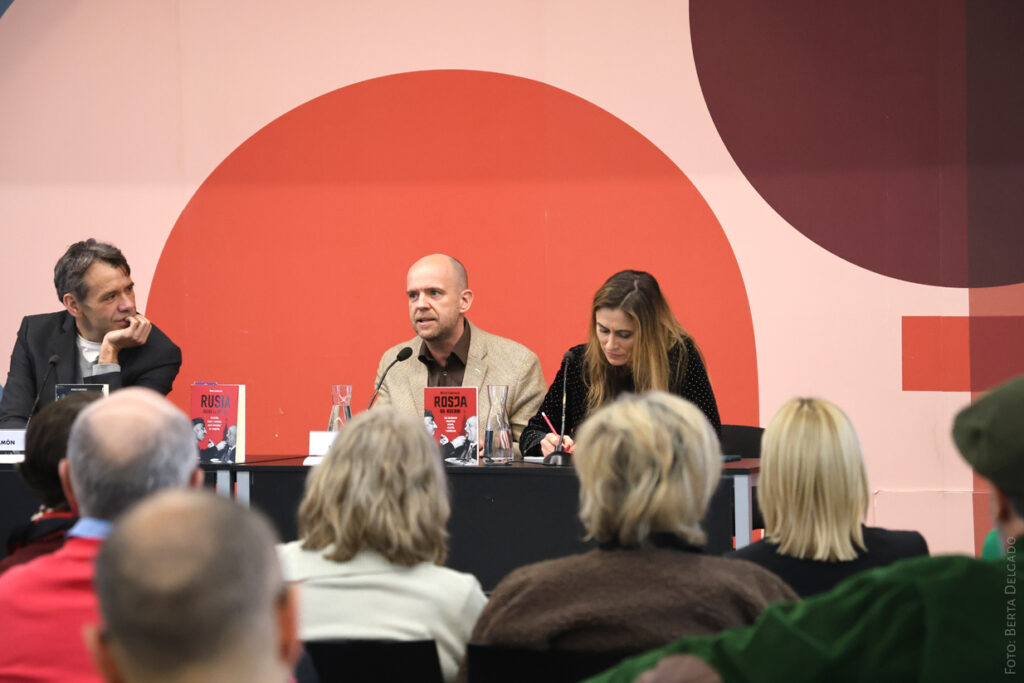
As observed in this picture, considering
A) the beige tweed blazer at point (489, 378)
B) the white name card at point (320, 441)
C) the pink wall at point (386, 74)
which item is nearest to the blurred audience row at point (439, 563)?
the white name card at point (320, 441)

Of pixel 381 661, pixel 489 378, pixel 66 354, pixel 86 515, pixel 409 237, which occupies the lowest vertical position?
pixel 381 661

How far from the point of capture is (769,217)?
4527 millimetres

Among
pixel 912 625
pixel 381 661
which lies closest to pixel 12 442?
pixel 381 661

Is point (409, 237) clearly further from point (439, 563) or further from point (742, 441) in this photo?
point (439, 563)

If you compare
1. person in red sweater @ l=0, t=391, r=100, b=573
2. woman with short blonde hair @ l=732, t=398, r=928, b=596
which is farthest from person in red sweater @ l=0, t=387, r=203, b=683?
woman with short blonde hair @ l=732, t=398, r=928, b=596

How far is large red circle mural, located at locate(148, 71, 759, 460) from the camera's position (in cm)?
461

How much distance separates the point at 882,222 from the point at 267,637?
Result: 4.20 meters

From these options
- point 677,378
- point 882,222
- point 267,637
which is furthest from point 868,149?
point 267,637

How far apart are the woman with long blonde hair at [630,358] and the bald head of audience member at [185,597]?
2.44 m

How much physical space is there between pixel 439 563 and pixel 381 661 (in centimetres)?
30

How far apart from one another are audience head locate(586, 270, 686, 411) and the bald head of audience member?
252cm

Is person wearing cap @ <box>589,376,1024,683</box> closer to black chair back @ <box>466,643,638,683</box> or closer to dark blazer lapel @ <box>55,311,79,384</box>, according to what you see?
black chair back @ <box>466,643,638,683</box>

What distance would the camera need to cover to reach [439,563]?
1706 mm

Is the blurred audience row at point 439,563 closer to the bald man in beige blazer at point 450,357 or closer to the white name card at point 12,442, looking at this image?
the white name card at point 12,442
